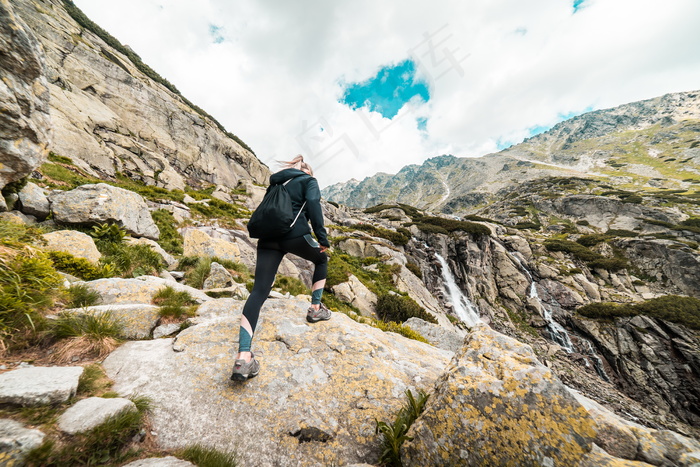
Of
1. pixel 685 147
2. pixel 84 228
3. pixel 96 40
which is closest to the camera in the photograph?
pixel 84 228

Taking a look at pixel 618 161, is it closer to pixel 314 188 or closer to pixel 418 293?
pixel 418 293

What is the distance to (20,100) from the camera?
4953mm

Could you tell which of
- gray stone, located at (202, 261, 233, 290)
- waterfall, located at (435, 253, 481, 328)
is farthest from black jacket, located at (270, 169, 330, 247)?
waterfall, located at (435, 253, 481, 328)

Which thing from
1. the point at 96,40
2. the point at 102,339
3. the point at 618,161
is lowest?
the point at 102,339

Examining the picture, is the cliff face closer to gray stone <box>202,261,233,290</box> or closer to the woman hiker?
gray stone <box>202,261,233,290</box>

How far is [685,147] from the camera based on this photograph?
A: 10431 centimetres

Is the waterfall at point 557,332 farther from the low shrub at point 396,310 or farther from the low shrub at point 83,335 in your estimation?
the low shrub at point 83,335

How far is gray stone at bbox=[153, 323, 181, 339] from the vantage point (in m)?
4.02

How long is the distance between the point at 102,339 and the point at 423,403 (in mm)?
4308

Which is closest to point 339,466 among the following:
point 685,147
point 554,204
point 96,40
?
point 96,40

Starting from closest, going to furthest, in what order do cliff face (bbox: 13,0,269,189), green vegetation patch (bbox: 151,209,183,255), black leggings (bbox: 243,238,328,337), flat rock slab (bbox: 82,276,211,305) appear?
black leggings (bbox: 243,238,328,337) < flat rock slab (bbox: 82,276,211,305) < green vegetation patch (bbox: 151,209,183,255) < cliff face (bbox: 13,0,269,189)

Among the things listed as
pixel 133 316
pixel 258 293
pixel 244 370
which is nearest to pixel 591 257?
pixel 258 293

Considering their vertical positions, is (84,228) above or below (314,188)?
below

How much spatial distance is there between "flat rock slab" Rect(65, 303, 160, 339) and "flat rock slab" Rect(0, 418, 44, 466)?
7.17 feet
